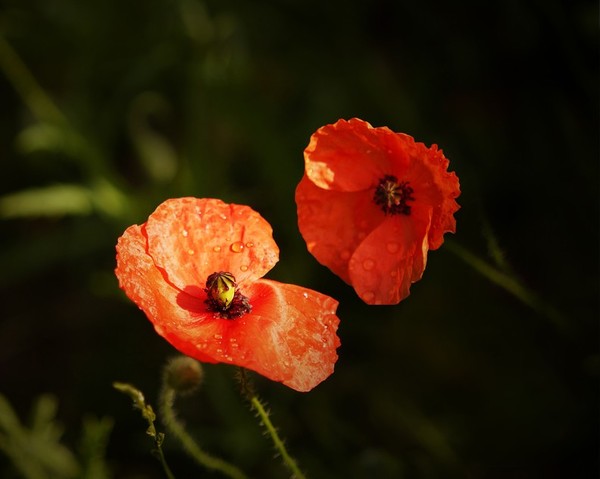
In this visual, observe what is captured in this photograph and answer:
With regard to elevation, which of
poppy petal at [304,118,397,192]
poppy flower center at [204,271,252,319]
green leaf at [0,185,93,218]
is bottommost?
green leaf at [0,185,93,218]

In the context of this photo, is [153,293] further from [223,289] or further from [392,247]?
[392,247]

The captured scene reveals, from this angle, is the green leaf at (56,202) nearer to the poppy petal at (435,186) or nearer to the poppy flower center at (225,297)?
the poppy flower center at (225,297)

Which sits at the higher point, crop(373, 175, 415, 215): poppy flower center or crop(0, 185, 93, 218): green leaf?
crop(373, 175, 415, 215): poppy flower center

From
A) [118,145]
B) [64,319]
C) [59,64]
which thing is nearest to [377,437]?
[64,319]

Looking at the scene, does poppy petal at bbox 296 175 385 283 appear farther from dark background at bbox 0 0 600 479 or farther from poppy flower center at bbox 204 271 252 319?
dark background at bbox 0 0 600 479

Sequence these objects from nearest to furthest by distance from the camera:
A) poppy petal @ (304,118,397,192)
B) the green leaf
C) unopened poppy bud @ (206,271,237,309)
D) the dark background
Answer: unopened poppy bud @ (206,271,237,309)
poppy petal @ (304,118,397,192)
the dark background
the green leaf

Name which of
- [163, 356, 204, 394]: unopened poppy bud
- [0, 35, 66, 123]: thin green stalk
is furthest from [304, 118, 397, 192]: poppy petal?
[0, 35, 66, 123]: thin green stalk

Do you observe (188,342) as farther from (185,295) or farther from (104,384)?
(104,384)
